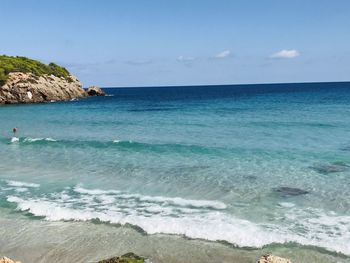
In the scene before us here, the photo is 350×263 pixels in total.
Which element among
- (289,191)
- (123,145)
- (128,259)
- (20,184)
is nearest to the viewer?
(128,259)

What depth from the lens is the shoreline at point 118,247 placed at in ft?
47.5

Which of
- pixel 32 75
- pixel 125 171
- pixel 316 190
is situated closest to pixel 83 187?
pixel 125 171

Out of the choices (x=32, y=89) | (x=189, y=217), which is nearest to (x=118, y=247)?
(x=189, y=217)

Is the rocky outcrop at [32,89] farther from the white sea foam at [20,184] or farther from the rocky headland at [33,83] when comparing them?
the white sea foam at [20,184]

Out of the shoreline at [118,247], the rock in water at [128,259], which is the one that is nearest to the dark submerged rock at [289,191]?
the shoreline at [118,247]

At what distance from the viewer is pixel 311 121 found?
5266cm

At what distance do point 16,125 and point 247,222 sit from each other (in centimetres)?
4633

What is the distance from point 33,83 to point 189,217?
96.1 meters

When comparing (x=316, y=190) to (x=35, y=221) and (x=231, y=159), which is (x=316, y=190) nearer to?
(x=231, y=159)

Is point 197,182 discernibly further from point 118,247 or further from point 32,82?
point 32,82

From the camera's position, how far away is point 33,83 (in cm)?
10525

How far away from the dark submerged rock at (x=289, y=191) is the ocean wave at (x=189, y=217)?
1.74 m

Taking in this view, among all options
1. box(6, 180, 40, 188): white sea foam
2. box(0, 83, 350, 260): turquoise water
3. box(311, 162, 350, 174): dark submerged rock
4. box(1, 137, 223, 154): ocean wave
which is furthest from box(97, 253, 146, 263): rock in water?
box(1, 137, 223, 154): ocean wave

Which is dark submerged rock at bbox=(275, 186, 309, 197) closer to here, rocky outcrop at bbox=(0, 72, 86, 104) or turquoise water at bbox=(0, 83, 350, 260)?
turquoise water at bbox=(0, 83, 350, 260)
